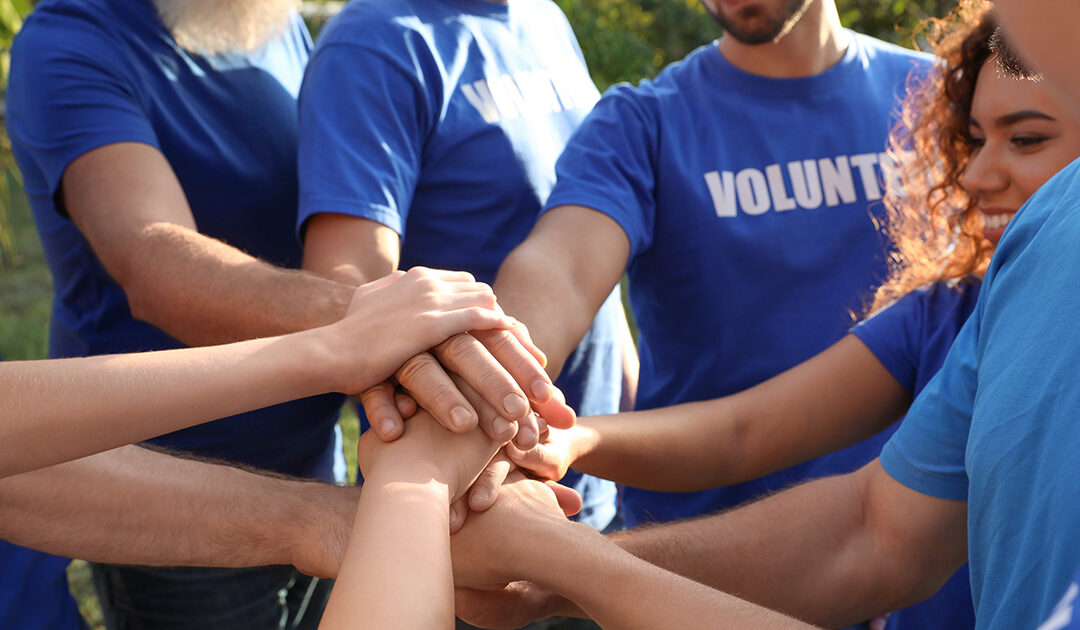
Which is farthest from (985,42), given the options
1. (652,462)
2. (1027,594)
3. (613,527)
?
A: (613,527)

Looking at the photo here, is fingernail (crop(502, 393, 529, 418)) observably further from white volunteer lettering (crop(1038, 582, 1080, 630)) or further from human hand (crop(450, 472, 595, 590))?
white volunteer lettering (crop(1038, 582, 1080, 630))

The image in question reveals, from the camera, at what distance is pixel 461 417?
1.75 m

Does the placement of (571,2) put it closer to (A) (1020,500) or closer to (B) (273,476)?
(B) (273,476)

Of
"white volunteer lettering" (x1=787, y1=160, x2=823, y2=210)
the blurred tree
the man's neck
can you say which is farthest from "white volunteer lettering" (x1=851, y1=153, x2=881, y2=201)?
the blurred tree

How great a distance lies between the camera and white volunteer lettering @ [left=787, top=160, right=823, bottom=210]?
2.31 meters

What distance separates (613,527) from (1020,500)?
1.65 meters

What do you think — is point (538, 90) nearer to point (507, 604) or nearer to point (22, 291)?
point (507, 604)

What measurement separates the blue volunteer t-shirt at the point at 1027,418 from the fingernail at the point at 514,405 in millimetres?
738

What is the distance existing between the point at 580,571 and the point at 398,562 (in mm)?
309

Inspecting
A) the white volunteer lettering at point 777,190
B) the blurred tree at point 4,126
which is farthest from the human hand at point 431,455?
the blurred tree at point 4,126

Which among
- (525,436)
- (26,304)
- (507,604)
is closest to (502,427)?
(525,436)

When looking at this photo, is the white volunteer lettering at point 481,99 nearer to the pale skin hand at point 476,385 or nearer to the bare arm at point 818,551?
the pale skin hand at point 476,385

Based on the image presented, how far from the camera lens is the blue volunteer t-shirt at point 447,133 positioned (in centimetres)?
220

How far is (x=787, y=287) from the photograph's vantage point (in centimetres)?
227
